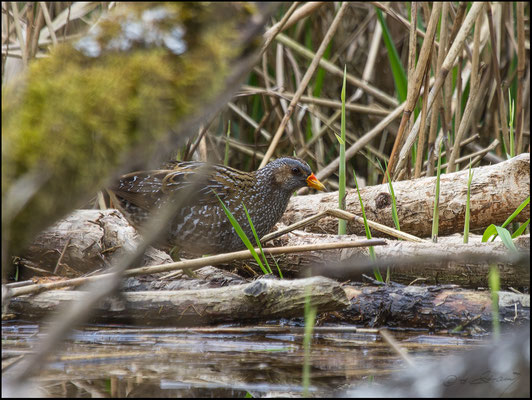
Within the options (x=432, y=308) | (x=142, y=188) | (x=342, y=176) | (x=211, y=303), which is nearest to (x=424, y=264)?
(x=432, y=308)

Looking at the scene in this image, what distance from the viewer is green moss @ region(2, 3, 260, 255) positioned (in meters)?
1.58

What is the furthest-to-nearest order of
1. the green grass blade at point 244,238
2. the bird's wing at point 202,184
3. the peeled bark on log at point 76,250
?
the peeled bark on log at point 76,250
the bird's wing at point 202,184
the green grass blade at point 244,238

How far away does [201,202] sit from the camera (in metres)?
3.67

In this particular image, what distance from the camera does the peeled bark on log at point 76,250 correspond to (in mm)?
3838

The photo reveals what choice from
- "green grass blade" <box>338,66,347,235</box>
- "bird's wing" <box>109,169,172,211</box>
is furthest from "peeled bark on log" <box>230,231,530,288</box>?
"bird's wing" <box>109,169,172,211</box>

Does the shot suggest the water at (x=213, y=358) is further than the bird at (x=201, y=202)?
No

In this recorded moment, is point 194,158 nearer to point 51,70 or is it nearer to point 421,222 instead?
point 421,222

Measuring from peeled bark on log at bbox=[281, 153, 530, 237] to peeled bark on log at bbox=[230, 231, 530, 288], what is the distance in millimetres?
154

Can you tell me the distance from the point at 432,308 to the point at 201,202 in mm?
1384

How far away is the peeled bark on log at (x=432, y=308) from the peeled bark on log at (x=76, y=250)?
4.59 feet

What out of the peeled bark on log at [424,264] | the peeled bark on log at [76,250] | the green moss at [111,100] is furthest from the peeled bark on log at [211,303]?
the green moss at [111,100]

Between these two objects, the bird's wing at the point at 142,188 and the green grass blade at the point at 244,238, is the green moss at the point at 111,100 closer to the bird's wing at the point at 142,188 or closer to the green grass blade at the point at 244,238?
the green grass blade at the point at 244,238

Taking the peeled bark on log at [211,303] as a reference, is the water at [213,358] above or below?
below

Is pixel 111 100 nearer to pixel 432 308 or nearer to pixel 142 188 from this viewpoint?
pixel 432 308
